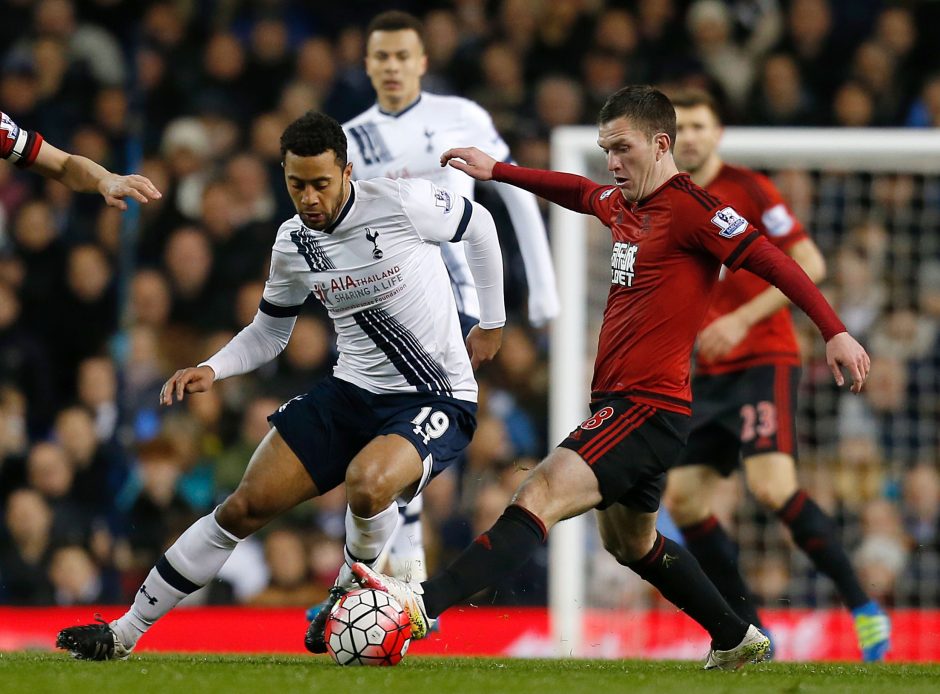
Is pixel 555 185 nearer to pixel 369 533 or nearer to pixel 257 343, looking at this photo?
pixel 257 343

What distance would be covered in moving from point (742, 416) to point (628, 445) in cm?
190

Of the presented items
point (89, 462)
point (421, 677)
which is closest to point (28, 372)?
point (89, 462)

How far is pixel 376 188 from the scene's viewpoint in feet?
17.4

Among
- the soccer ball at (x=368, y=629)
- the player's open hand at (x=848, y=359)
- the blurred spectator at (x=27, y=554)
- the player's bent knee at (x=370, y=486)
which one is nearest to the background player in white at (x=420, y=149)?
the player's bent knee at (x=370, y=486)

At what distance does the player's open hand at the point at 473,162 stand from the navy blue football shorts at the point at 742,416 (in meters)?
1.94

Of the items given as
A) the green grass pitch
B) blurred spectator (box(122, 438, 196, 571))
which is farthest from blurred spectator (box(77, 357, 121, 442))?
the green grass pitch

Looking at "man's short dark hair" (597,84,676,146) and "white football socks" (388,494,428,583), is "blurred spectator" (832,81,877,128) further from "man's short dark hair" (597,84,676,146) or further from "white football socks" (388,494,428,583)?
"man's short dark hair" (597,84,676,146)

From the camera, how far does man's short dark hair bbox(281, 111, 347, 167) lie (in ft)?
16.2

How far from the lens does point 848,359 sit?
14.6 feet

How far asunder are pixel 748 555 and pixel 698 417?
107 inches

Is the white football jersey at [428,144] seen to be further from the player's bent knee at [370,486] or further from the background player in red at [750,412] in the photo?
the player's bent knee at [370,486]

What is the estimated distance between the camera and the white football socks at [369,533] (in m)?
5.22

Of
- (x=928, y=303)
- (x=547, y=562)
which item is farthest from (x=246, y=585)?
(x=928, y=303)

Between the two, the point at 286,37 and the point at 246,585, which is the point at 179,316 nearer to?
the point at 246,585
